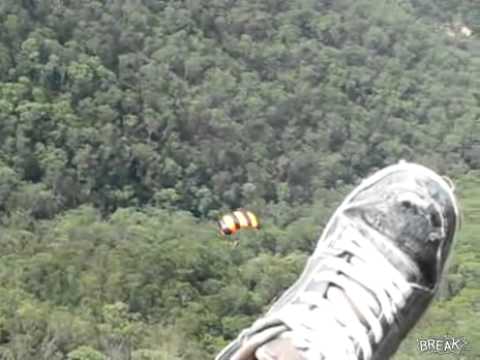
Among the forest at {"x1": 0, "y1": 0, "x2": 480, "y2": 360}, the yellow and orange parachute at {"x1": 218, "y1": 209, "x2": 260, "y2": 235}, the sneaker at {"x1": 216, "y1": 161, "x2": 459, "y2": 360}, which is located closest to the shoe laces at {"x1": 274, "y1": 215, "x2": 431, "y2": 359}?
the sneaker at {"x1": 216, "y1": 161, "x2": 459, "y2": 360}

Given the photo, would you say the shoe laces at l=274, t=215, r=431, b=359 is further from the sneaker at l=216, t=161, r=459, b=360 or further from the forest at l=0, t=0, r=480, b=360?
the forest at l=0, t=0, r=480, b=360

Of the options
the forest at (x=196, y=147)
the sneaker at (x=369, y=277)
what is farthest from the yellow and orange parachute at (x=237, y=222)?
the sneaker at (x=369, y=277)

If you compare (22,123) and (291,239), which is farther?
(22,123)

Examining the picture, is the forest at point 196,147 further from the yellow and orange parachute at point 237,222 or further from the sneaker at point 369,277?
the sneaker at point 369,277

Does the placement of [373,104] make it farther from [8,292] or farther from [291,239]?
[8,292]

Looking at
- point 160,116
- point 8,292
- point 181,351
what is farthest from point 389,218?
point 160,116

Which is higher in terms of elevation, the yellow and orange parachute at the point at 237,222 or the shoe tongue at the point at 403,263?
the shoe tongue at the point at 403,263
